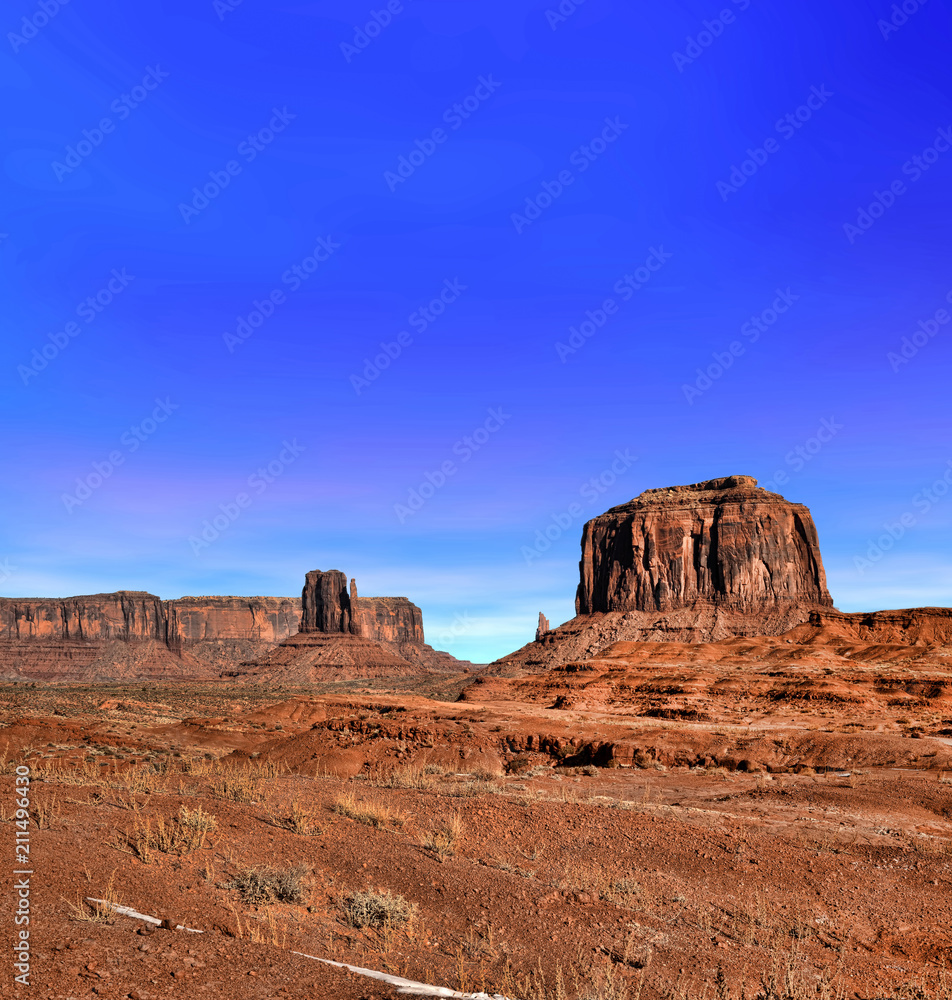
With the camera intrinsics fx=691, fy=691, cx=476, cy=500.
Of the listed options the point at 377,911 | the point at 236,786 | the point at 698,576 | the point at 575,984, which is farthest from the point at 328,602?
the point at 575,984

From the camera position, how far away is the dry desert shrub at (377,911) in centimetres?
653

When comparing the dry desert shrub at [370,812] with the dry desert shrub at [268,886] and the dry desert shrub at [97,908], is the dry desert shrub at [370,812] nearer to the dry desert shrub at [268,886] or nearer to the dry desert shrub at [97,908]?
the dry desert shrub at [268,886]

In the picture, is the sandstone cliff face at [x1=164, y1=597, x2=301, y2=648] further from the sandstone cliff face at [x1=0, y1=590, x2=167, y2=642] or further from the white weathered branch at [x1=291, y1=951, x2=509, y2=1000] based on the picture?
the white weathered branch at [x1=291, y1=951, x2=509, y2=1000]

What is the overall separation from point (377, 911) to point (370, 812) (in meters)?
3.40

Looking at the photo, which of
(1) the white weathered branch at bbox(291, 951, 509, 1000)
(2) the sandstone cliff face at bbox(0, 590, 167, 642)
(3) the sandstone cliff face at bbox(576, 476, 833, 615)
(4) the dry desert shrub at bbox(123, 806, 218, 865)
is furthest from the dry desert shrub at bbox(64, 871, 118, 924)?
(2) the sandstone cliff face at bbox(0, 590, 167, 642)

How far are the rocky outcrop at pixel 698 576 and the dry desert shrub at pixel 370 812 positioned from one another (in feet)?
271

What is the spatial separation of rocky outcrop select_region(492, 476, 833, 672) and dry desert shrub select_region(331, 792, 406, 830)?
8265 cm

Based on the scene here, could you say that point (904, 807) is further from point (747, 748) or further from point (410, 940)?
point (410, 940)

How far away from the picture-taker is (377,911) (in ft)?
21.8

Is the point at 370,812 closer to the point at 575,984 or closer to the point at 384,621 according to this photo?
the point at 575,984

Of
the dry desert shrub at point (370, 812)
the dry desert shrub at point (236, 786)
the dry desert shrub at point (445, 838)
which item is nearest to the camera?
the dry desert shrub at point (445, 838)

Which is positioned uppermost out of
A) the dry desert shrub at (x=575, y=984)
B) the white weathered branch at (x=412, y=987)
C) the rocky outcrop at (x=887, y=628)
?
the rocky outcrop at (x=887, y=628)

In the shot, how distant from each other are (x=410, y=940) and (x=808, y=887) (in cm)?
537

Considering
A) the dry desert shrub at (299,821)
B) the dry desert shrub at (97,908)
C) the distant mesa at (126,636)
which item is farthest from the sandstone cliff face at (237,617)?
the dry desert shrub at (97,908)
